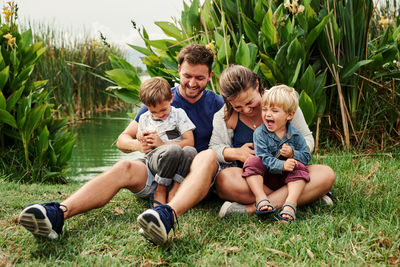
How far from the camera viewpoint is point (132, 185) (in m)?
2.40

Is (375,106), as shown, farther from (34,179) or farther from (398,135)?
(34,179)

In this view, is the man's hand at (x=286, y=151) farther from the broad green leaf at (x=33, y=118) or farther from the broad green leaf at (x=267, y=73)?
the broad green leaf at (x=33, y=118)

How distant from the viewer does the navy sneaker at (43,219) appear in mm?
1890

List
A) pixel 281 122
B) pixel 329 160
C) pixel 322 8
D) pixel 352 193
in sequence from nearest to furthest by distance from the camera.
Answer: pixel 281 122
pixel 352 193
pixel 329 160
pixel 322 8

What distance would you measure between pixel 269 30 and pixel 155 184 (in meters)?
1.81

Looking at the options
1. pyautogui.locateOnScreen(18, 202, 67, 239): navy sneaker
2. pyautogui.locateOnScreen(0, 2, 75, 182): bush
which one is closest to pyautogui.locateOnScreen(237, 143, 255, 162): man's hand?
pyautogui.locateOnScreen(18, 202, 67, 239): navy sneaker

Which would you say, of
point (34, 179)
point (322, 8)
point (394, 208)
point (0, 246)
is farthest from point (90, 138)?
point (394, 208)

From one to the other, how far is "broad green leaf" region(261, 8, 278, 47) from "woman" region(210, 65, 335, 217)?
43.1 inches

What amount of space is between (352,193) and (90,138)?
5.86 metres

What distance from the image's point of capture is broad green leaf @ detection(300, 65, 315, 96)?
349 cm

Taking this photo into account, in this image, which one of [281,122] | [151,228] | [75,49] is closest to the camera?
[151,228]

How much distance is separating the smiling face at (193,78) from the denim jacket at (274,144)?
1.69 feet

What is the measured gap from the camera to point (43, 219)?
191 centimetres

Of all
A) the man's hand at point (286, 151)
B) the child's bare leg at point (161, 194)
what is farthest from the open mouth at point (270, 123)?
the child's bare leg at point (161, 194)
